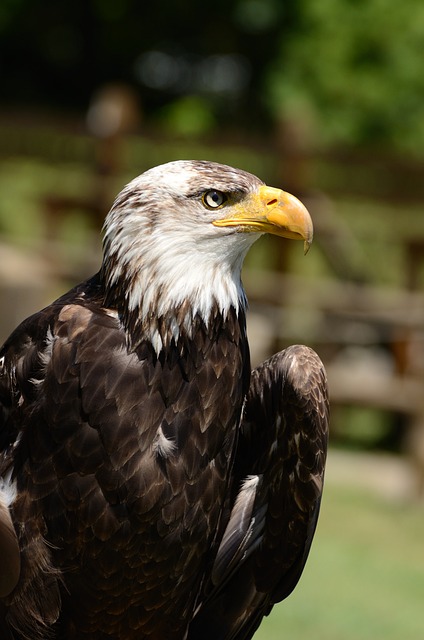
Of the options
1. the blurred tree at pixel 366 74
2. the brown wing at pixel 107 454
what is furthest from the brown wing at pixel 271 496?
the blurred tree at pixel 366 74

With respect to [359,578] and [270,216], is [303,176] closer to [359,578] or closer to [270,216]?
[359,578]

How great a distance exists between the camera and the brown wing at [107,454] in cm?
348

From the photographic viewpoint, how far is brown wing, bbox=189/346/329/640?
3.78 m

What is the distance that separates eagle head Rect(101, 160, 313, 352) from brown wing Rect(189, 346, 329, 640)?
0.41m

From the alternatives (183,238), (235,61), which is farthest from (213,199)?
(235,61)

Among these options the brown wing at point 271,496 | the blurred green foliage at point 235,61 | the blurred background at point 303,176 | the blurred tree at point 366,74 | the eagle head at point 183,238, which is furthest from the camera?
the blurred green foliage at point 235,61

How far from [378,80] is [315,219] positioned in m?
8.20

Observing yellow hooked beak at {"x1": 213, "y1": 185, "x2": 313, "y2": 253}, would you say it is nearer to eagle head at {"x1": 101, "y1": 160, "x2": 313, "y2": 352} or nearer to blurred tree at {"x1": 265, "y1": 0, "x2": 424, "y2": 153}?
eagle head at {"x1": 101, "y1": 160, "x2": 313, "y2": 352}

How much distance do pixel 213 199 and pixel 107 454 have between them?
853mm

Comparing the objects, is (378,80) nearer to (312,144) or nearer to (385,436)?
(312,144)

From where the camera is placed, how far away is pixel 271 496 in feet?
12.9

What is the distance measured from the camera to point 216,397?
3.59 m

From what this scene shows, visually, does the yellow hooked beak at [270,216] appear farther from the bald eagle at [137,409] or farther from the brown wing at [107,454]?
the brown wing at [107,454]

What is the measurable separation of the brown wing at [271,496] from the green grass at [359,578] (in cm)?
229
